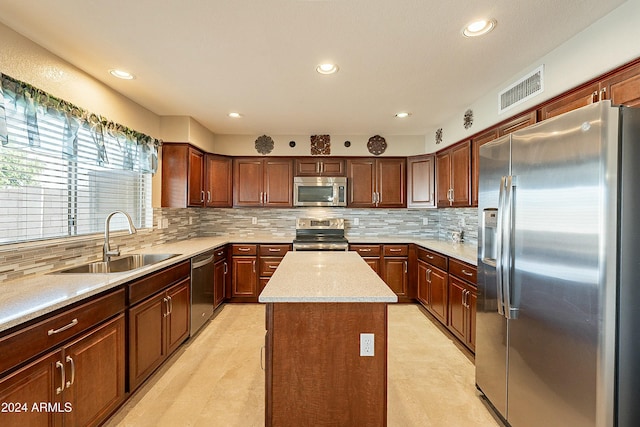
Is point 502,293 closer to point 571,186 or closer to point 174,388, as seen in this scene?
point 571,186

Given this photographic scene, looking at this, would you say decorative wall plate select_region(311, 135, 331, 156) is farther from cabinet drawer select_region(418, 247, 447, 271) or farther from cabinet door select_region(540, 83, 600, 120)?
cabinet door select_region(540, 83, 600, 120)

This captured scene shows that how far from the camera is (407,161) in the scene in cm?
430

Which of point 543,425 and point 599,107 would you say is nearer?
point 599,107

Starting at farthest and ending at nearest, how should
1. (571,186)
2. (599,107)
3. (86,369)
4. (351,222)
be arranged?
1. (351,222)
2. (86,369)
3. (571,186)
4. (599,107)

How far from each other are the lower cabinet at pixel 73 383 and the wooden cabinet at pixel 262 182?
2.63 m

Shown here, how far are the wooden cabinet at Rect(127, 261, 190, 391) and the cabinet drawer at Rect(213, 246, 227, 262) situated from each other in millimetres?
755

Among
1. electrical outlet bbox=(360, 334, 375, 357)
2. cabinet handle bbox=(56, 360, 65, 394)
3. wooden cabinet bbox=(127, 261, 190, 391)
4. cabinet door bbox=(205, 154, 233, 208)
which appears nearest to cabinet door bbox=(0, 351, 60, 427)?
cabinet handle bbox=(56, 360, 65, 394)

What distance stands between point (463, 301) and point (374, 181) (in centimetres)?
215

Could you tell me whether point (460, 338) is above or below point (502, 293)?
below

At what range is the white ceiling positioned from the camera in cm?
161

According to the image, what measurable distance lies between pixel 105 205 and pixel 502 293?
329 cm

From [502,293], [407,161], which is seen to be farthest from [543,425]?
[407,161]

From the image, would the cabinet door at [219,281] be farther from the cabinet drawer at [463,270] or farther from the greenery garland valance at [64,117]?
the cabinet drawer at [463,270]

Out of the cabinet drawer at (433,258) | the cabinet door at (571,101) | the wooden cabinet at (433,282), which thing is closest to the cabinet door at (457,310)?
the wooden cabinet at (433,282)
